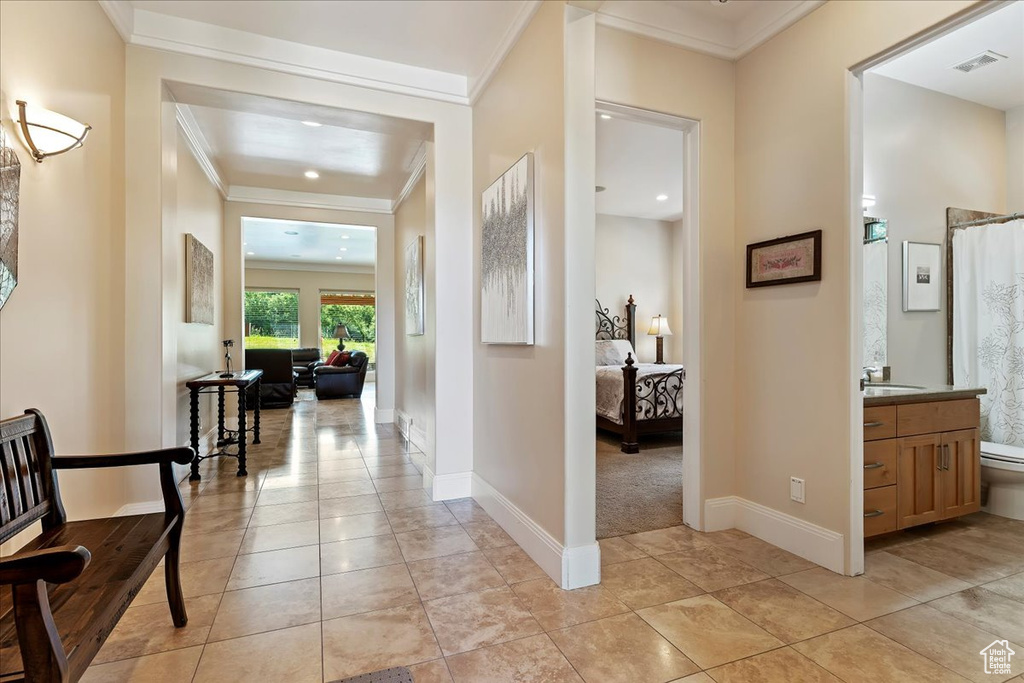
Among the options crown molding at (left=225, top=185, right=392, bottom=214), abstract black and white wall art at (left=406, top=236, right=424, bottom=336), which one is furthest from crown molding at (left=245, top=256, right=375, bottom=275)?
abstract black and white wall art at (left=406, top=236, right=424, bottom=336)

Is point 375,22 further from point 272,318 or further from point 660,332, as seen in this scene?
point 272,318

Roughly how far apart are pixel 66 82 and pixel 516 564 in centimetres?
304

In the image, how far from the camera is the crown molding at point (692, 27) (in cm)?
251

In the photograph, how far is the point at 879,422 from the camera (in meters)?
2.44

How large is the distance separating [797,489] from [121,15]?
4302mm

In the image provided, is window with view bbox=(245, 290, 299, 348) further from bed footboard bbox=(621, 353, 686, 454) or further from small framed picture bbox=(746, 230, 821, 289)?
small framed picture bbox=(746, 230, 821, 289)

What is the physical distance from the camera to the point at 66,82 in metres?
2.21

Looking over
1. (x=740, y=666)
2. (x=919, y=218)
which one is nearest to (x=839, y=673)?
(x=740, y=666)

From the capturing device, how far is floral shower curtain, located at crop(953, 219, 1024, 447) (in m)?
3.05

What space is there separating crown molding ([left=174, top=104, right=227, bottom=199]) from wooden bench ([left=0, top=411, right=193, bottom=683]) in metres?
2.64

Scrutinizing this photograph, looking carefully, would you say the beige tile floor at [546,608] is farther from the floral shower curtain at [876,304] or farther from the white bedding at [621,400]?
the white bedding at [621,400]

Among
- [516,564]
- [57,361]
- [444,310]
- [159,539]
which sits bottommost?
[516,564]

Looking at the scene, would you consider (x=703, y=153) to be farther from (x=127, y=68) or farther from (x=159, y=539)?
(x=127, y=68)

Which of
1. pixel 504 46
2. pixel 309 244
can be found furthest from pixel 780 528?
pixel 309 244
